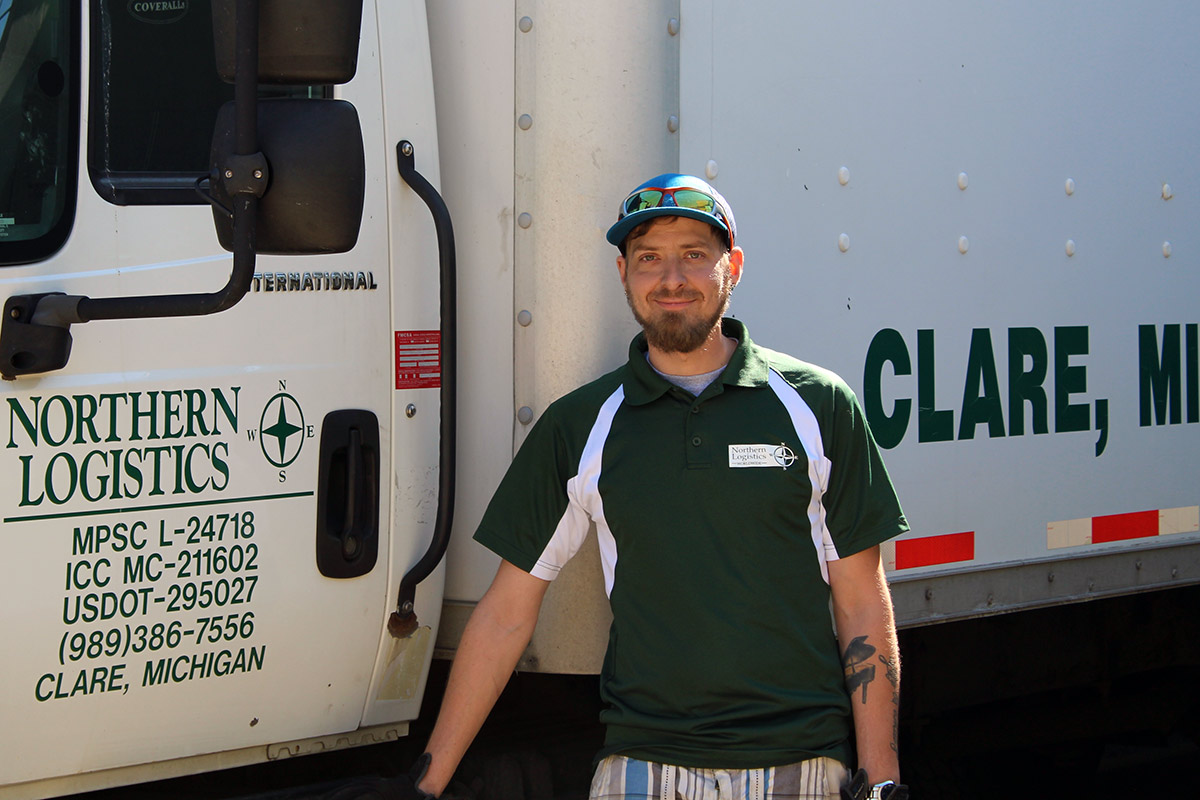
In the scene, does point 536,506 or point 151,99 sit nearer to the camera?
point 151,99

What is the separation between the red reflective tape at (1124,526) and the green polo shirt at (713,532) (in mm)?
1074

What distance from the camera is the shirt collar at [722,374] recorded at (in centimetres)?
231

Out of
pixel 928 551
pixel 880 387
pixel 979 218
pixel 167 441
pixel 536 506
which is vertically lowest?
pixel 928 551

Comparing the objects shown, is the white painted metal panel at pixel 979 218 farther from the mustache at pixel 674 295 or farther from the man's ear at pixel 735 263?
the mustache at pixel 674 295

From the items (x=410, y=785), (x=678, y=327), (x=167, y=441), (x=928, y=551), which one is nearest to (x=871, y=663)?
(x=928, y=551)

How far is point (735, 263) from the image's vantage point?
244 centimetres

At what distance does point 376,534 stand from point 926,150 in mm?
1509

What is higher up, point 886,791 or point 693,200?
point 693,200

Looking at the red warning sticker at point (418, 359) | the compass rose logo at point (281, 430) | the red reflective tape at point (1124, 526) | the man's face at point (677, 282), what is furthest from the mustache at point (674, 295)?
the red reflective tape at point (1124, 526)

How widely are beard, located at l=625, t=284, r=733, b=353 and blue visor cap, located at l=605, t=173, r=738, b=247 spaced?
14 cm

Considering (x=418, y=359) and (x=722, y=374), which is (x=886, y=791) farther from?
(x=418, y=359)

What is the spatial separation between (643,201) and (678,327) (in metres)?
0.24

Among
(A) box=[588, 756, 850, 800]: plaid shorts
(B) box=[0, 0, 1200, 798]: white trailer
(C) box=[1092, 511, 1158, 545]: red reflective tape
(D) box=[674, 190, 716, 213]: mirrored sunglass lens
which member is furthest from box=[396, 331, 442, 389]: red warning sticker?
(C) box=[1092, 511, 1158, 545]: red reflective tape

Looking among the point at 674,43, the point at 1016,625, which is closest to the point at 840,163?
the point at 674,43
